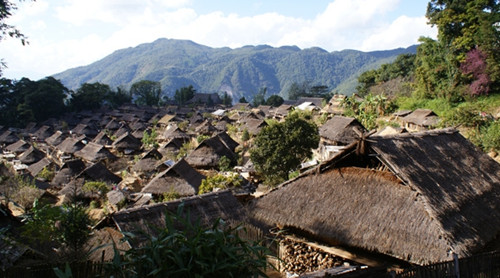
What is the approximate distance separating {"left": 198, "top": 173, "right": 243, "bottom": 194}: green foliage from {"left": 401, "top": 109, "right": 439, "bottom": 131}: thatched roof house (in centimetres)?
1848

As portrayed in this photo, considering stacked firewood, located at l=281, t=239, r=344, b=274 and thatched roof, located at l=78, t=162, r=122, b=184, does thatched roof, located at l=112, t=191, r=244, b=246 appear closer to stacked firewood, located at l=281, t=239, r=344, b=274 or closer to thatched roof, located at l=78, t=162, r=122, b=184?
stacked firewood, located at l=281, t=239, r=344, b=274

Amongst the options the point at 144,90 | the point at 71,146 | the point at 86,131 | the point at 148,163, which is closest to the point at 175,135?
the point at 71,146

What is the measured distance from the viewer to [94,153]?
1224 inches

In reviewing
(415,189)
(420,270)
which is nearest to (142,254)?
(420,270)

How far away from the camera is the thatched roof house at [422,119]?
2847 cm

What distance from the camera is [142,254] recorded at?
340 cm

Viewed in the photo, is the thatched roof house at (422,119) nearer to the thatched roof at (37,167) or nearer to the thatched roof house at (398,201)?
the thatched roof house at (398,201)

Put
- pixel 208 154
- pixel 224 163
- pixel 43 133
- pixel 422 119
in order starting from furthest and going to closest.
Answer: pixel 43 133, pixel 422 119, pixel 208 154, pixel 224 163

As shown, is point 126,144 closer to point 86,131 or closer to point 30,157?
point 30,157

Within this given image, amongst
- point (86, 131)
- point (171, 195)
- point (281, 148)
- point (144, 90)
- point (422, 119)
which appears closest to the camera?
point (281, 148)

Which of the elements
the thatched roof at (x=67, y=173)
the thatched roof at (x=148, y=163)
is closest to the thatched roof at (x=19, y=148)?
the thatched roof at (x=67, y=173)

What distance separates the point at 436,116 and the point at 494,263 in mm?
26480

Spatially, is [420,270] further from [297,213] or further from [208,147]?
[208,147]

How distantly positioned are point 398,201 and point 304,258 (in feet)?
8.92
